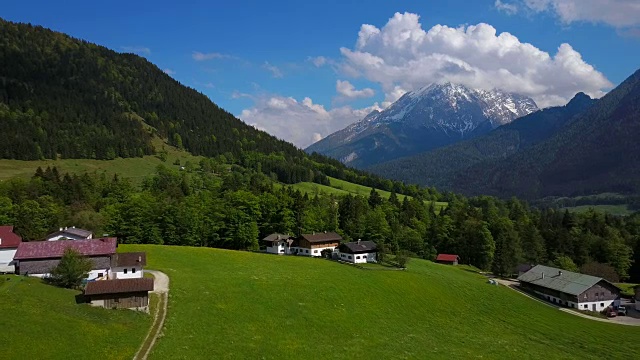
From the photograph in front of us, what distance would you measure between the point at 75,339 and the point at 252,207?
253 feet

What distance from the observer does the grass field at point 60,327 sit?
34469 mm

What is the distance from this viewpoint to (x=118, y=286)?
47.8 m

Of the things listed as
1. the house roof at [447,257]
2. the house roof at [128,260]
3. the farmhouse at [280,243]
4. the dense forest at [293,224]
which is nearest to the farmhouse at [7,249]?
the house roof at [128,260]

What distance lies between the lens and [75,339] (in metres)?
37.1

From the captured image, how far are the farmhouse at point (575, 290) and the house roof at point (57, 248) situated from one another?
80.4m

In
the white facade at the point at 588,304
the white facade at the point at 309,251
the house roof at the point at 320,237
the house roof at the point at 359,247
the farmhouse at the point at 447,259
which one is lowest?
the white facade at the point at 588,304

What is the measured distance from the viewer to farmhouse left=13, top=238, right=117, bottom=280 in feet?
192

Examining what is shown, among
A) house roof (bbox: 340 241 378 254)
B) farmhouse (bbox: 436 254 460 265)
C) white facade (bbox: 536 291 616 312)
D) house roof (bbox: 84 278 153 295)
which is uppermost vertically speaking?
house roof (bbox: 340 241 378 254)

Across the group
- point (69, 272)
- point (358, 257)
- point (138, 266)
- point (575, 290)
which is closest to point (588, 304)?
point (575, 290)

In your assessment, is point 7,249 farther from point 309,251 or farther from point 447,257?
point 447,257

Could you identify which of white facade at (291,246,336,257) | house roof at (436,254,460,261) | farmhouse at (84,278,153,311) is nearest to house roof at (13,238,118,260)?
farmhouse at (84,278,153,311)

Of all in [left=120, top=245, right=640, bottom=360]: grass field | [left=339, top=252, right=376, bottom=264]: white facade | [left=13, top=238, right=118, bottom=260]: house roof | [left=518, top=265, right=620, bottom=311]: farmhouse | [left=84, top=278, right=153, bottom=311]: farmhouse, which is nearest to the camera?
[left=120, top=245, right=640, bottom=360]: grass field

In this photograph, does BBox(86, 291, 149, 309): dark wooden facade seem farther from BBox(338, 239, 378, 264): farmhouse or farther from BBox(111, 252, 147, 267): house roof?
BBox(338, 239, 378, 264): farmhouse

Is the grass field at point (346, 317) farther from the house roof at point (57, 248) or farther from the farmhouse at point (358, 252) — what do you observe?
the farmhouse at point (358, 252)
